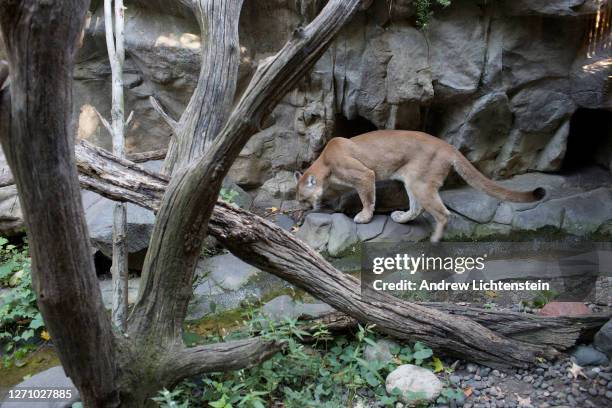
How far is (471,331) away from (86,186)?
3056 mm

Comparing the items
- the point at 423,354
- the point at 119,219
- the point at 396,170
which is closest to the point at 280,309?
the point at 423,354

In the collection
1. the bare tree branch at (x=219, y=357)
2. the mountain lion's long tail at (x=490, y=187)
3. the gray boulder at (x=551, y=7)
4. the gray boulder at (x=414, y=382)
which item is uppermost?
the gray boulder at (x=551, y=7)

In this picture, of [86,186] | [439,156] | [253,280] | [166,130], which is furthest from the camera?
[166,130]

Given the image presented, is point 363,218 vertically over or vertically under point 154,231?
under

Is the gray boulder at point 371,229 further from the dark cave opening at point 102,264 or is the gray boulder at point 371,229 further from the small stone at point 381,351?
the dark cave opening at point 102,264

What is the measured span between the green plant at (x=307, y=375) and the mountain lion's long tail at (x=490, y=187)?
2476mm

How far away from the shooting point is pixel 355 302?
3.77 m

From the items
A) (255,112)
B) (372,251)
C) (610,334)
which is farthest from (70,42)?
(372,251)

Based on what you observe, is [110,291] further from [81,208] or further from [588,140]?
[588,140]

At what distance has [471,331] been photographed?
3768 mm

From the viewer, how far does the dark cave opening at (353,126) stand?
731cm

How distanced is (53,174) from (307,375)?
2295 mm

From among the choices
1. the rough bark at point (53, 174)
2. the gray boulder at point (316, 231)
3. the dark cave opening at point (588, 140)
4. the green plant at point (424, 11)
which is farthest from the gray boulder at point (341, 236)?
the rough bark at point (53, 174)

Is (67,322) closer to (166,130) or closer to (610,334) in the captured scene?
(610,334)
